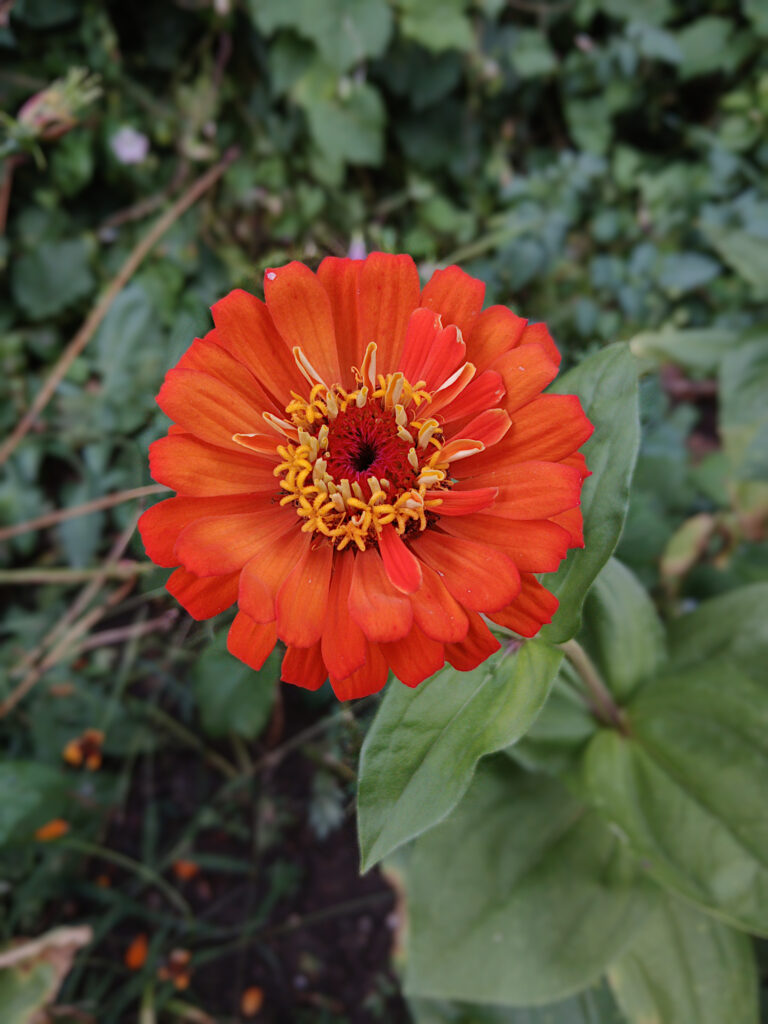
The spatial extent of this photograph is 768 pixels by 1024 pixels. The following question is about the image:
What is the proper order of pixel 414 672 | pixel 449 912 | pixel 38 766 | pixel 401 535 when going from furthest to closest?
pixel 38 766, pixel 449 912, pixel 401 535, pixel 414 672

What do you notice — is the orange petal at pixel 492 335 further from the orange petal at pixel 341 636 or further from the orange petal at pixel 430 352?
the orange petal at pixel 341 636

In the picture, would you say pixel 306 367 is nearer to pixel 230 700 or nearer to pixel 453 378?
pixel 453 378

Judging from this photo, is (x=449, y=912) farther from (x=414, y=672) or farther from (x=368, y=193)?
(x=368, y=193)

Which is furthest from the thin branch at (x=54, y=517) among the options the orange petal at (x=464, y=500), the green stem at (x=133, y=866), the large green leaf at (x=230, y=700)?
the orange petal at (x=464, y=500)

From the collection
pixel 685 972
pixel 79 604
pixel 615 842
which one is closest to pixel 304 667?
pixel 615 842

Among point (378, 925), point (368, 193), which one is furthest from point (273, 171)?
point (378, 925)

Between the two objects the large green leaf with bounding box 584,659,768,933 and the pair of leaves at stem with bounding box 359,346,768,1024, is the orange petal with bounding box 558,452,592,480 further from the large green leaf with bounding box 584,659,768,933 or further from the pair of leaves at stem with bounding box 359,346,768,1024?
the large green leaf with bounding box 584,659,768,933
